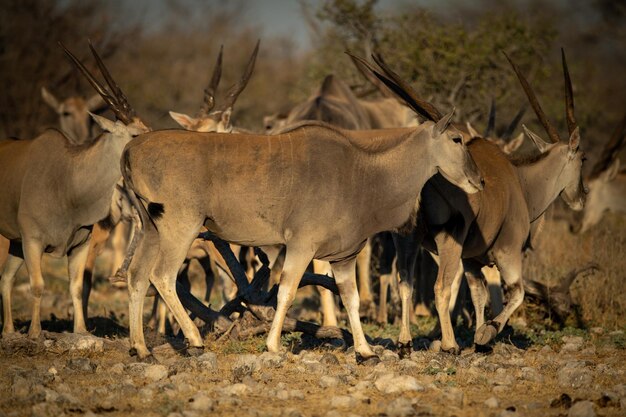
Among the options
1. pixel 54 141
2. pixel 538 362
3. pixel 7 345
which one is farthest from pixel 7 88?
pixel 538 362

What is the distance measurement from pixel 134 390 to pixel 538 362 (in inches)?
123

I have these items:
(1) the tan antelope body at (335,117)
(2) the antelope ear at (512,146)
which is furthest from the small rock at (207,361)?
(2) the antelope ear at (512,146)

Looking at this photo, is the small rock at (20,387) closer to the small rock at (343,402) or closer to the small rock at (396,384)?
the small rock at (343,402)

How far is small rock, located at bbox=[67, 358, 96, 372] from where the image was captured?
21.5ft

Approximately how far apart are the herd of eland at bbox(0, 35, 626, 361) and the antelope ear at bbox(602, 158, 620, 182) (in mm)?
3387

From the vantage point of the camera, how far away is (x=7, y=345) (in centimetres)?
716

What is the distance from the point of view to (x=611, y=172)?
41.4ft

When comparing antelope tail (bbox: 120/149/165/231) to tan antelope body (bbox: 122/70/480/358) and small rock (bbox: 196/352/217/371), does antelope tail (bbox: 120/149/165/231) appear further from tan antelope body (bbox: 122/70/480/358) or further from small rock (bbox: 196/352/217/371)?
small rock (bbox: 196/352/217/371)

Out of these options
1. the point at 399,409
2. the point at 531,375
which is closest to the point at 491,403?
the point at 399,409

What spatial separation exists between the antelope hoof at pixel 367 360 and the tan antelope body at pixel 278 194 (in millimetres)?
33

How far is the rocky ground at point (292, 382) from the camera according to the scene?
18.0 ft

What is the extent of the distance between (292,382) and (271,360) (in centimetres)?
46

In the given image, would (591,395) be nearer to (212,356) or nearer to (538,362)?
(538,362)

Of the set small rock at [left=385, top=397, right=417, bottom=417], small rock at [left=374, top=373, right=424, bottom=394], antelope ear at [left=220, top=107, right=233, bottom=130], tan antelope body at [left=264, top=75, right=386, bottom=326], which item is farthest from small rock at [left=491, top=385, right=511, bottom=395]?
antelope ear at [left=220, top=107, right=233, bottom=130]
